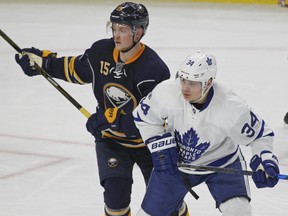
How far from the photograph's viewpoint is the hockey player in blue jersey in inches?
132

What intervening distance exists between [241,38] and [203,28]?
27.1 inches

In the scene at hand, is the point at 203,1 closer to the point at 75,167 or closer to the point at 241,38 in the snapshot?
the point at 241,38

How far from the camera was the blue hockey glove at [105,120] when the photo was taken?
3365mm

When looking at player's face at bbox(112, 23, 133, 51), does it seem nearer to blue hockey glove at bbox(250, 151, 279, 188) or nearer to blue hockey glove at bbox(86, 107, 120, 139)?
blue hockey glove at bbox(86, 107, 120, 139)

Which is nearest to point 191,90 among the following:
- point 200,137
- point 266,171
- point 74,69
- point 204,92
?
point 204,92

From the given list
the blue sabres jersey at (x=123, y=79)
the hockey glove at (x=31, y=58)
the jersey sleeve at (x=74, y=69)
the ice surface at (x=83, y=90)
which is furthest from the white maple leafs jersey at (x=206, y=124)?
the ice surface at (x=83, y=90)

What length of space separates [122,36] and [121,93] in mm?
236

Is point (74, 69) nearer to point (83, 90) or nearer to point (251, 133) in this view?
point (251, 133)

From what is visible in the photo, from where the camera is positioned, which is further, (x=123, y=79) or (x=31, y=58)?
(x=31, y=58)

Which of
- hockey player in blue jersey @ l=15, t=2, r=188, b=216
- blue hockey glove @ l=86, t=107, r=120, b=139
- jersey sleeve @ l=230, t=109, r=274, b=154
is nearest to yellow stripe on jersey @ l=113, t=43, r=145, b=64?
hockey player in blue jersey @ l=15, t=2, r=188, b=216

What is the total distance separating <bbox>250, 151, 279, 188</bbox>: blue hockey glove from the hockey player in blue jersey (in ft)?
1.92

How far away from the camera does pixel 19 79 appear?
6.66m

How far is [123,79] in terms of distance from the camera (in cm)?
338

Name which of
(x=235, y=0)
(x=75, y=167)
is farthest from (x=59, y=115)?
(x=235, y=0)
